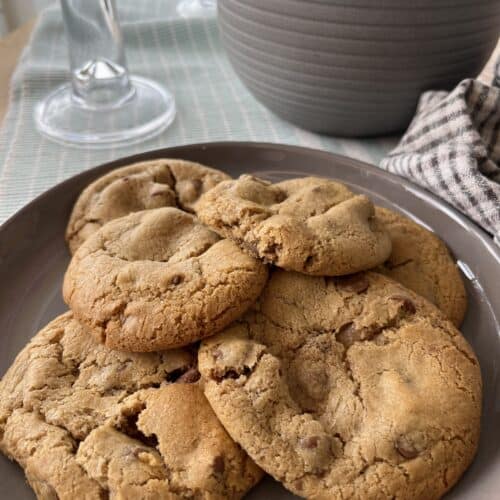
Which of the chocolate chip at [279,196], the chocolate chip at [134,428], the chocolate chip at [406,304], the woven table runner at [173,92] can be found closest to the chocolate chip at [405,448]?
the chocolate chip at [406,304]

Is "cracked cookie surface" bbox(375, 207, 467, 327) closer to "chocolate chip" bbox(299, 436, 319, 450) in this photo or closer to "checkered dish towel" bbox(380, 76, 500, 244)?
"checkered dish towel" bbox(380, 76, 500, 244)

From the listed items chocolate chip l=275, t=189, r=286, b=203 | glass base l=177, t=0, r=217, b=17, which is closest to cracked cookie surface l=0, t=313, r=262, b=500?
chocolate chip l=275, t=189, r=286, b=203

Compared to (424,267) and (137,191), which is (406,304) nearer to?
(424,267)

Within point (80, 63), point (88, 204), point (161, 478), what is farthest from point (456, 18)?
point (161, 478)

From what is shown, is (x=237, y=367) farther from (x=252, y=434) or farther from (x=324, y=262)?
(x=324, y=262)

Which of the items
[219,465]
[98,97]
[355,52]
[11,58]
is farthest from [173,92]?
[219,465]

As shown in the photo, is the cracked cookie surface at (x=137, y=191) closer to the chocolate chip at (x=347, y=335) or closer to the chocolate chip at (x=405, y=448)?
the chocolate chip at (x=347, y=335)
